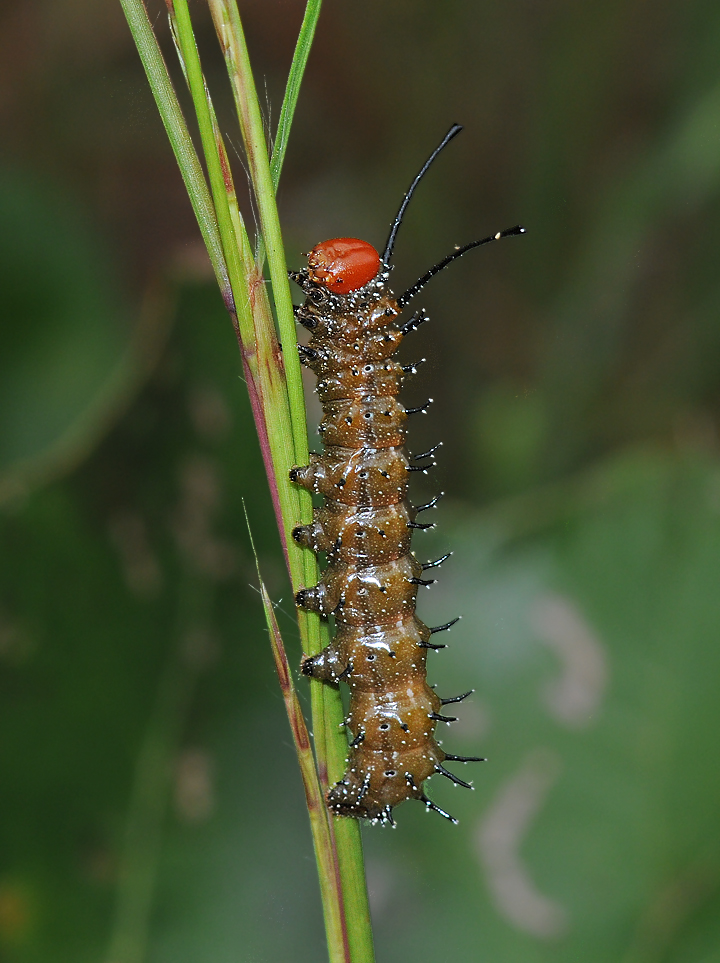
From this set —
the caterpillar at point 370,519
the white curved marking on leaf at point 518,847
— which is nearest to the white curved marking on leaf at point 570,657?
the white curved marking on leaf at point 518,847

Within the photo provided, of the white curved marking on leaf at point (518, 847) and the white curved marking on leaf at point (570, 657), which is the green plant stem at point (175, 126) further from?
the white curved marking on leaf at point (518, 847)

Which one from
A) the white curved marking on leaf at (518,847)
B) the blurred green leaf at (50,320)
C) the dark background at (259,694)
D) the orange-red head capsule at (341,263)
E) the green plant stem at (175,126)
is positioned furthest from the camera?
the blurred green leaf at (50,320)

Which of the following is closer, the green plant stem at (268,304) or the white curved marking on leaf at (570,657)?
the green plant stem at (268,304)

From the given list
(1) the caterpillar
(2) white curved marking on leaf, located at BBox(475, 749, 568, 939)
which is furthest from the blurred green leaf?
(2) white curved marking on leaf, located at BBox(475, 749, 568, 939)

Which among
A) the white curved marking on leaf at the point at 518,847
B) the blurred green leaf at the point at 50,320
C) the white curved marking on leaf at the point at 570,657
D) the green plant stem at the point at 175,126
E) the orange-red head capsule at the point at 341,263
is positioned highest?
the blurred green leaf at the point at 50,320

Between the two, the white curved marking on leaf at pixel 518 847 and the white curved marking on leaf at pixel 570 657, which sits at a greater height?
the white curved marking on leaf at pixel 570 657

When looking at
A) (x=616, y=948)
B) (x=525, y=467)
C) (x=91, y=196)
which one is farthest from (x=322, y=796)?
(x=91, y=196)

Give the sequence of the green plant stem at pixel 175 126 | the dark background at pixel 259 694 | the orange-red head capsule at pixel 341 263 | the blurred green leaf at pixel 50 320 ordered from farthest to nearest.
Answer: the blurred green leaf at pixel 50 320, the dark background at pixel 259 694, the orange-red head capsule at pixel 341 263, the green plant stem at pixel 175 126

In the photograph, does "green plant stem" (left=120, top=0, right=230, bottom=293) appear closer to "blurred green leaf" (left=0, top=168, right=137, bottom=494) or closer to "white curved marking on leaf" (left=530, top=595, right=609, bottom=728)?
"white curved marking on leaf" (left=530, top=595, right=609, bottom=728)
